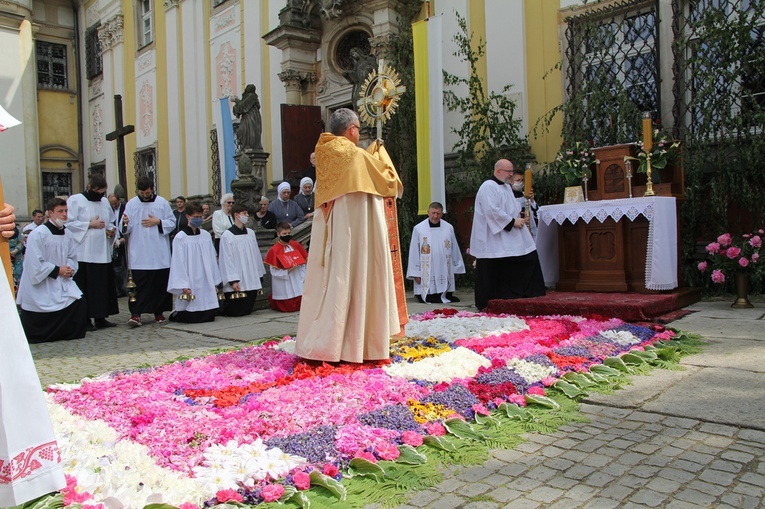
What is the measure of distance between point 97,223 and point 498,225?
498 centimetres

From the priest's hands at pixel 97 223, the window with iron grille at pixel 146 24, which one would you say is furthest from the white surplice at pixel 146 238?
the window with iron grille at pixel 146 24

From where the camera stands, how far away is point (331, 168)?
4.80 m

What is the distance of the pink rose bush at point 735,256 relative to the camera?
23.4 feet

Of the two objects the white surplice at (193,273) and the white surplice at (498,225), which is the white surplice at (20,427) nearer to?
the white surplice at (193,273)

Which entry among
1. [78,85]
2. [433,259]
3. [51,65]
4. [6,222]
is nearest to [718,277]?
[433,259]

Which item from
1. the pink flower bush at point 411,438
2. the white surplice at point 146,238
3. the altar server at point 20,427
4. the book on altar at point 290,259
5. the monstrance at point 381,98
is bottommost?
the pink flower bush at point 411,438

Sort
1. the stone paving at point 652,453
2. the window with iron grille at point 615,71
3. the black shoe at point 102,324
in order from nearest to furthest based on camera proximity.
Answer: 1. the stone paving at point 652,453
2. the black shoe at point 102,324
3. the window with iron grille at point 615,71

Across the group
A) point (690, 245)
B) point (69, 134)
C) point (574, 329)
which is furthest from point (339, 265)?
point (69, 134)

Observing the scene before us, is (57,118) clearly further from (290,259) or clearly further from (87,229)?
(290,259)

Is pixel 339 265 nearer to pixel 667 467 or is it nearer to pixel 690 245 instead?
pixel 667 467

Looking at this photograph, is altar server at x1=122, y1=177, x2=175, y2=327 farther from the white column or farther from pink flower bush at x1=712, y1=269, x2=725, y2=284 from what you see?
the white column

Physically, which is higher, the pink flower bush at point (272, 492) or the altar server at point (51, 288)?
the altar server at point (51, 288)

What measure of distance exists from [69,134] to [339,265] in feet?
70.4

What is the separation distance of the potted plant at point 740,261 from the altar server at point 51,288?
7.25m
